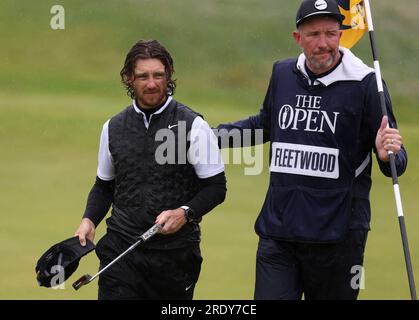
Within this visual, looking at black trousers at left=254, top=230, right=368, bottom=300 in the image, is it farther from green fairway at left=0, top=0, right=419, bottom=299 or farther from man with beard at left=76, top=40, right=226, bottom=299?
green fairway at left=0, top=0, right=419, bottom=299

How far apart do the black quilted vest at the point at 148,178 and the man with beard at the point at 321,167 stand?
0.48 meters

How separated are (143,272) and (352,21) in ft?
6.45

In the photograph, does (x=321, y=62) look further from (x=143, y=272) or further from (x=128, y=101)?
(x=128, y=101)

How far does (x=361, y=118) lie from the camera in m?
6.81

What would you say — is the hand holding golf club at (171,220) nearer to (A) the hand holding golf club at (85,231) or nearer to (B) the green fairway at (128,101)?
(A) the hand holding golf club at (85,231)

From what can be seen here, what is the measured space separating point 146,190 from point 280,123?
2.74 feet

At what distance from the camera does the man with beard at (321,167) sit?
6805mm

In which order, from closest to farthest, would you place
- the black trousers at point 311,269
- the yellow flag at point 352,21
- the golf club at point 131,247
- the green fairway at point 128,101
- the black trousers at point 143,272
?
the golf club at point 131,247 < the black trousers at point 311,269 < the black trousers at point 143,272 < the yellow flag at point 352,21 < the green fairway at point 128,101

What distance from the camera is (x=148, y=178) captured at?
695cm

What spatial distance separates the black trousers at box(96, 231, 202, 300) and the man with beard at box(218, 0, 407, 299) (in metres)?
0.47

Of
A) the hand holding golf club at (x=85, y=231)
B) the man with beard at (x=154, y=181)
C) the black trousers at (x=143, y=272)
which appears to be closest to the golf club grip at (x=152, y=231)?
the man with beard at (x=154, y=181)

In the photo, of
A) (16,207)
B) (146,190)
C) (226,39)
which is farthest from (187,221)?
(226,39)

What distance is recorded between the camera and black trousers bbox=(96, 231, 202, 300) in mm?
7027
